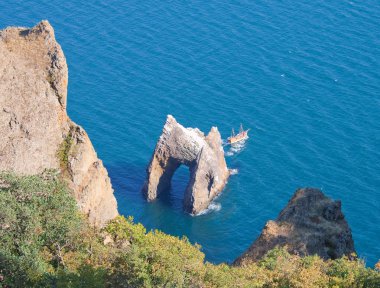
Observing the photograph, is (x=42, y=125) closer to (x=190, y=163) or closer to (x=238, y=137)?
(x=190, y=163)

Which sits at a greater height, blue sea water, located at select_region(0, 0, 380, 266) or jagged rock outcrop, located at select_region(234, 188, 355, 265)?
jagged rock outcrop, located at select_region(234, 188, 355, 265)

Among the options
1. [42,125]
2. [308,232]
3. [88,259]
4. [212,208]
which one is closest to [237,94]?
[212,208]

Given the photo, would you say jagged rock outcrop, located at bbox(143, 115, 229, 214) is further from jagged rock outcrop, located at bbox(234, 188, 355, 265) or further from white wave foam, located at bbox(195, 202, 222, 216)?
jagged rock outcrop, located at bbox(234, 188, 355, 265)

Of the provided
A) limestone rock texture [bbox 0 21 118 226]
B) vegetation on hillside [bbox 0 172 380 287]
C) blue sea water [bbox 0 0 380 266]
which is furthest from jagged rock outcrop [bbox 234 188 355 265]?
blue sea water [bbox 0 0 380 266]

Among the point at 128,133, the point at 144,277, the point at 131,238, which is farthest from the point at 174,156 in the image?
the point at 144,277

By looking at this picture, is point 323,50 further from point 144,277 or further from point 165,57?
point 144,277

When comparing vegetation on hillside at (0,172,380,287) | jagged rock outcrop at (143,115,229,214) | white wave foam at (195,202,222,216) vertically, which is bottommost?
white wave foam at (195,202,222,216)
